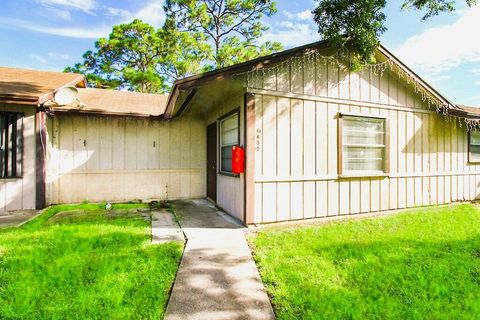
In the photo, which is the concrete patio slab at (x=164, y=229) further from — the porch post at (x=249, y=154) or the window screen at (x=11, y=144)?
the window screen at (x=11, y=144)

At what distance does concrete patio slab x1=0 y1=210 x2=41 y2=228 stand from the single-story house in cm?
23

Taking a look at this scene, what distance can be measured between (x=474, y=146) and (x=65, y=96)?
1167cm

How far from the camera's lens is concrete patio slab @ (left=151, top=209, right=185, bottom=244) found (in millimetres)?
4262

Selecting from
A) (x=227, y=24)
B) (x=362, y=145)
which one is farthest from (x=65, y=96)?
(x=227, y=24)

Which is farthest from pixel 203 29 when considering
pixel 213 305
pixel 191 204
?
pixel 213 305

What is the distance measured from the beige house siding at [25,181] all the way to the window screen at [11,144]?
9 cm

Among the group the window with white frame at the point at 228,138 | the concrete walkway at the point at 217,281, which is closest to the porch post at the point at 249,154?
the concrete walkway at the point at 217,281

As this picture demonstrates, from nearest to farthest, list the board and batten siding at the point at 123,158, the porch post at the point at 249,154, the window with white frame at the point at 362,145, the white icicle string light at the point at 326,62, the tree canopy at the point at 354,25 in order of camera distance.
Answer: the porch post at the point at 249,154 < the white icicle string light at the point at 326,62 < the tree canopy at the point at 354,25 < the window with white frame at the point at 362,145 < the board and batten siding at the point at 123,158

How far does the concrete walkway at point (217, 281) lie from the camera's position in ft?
7.64

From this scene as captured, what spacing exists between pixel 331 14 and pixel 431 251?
547cm

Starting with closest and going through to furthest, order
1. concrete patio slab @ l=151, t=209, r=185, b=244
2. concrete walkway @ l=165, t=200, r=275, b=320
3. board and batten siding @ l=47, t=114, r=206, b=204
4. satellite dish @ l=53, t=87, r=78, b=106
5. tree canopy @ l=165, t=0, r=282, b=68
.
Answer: concrete walkway @ l=165, t=200, r=275, b=320 < concrete patio slab @ l=151, t=209, r=185, b=244 < satellite dish @ l=53, t=87, r=78, b=106 < board and batten siding @ l=47, t=114, r=206, b=204 < tree canopy @ l=165, t=0, r=282, b=68

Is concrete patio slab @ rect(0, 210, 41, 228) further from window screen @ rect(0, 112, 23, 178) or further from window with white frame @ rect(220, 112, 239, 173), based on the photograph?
window with white frame @ rect(220, 112, 239, 173)

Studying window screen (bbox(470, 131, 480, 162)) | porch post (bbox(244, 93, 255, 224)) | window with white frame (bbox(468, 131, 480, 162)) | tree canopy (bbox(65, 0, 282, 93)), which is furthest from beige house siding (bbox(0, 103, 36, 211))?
window screen (bbox(470, 131, 480, 162))

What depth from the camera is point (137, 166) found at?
7785mm
